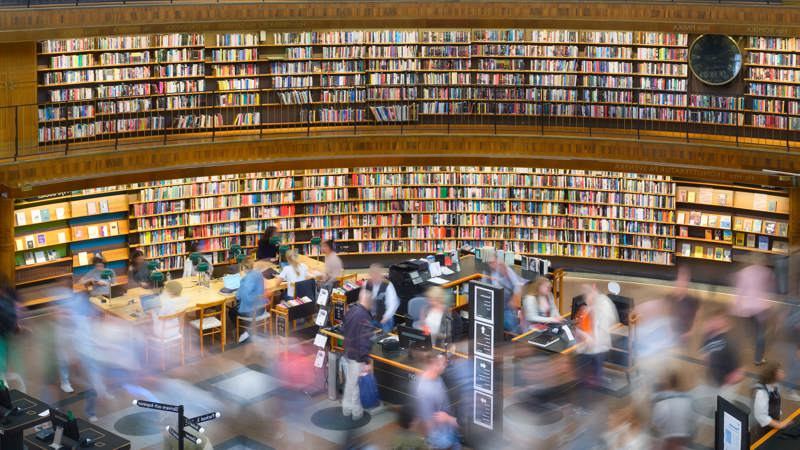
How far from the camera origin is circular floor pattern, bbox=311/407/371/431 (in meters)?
10.1

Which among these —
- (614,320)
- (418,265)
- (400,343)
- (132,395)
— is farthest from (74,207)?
(614,320)

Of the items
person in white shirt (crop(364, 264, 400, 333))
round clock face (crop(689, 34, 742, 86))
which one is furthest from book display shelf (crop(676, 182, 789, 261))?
person in white shirt (crop(364, 264, 400, 333))

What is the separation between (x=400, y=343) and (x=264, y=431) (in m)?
1.69

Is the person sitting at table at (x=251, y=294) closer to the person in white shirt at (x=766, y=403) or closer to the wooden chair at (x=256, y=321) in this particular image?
the wooden chair at (x=256, y=321)

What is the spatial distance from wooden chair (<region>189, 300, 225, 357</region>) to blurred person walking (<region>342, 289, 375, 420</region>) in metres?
2.57

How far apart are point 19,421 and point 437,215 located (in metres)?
9.17

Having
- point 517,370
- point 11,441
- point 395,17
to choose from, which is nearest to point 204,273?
point 517,370

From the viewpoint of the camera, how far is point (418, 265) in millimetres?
12742

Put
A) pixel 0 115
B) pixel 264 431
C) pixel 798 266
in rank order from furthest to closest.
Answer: pixel 798 266 → pixel 0 115 → pixel 264 431

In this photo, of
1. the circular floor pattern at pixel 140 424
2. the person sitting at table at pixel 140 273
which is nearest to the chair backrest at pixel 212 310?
the person sitting at table at pixel 140 273

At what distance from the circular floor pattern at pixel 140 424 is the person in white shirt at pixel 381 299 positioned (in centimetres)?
276

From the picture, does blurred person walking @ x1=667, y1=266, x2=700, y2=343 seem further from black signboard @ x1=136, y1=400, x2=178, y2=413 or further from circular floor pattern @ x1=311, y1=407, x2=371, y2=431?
black signboard @ x1=136, y1=400, x2=178, y2=413

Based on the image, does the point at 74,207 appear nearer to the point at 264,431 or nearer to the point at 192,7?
the point at 192,7

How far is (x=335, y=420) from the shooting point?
33.8 ft
